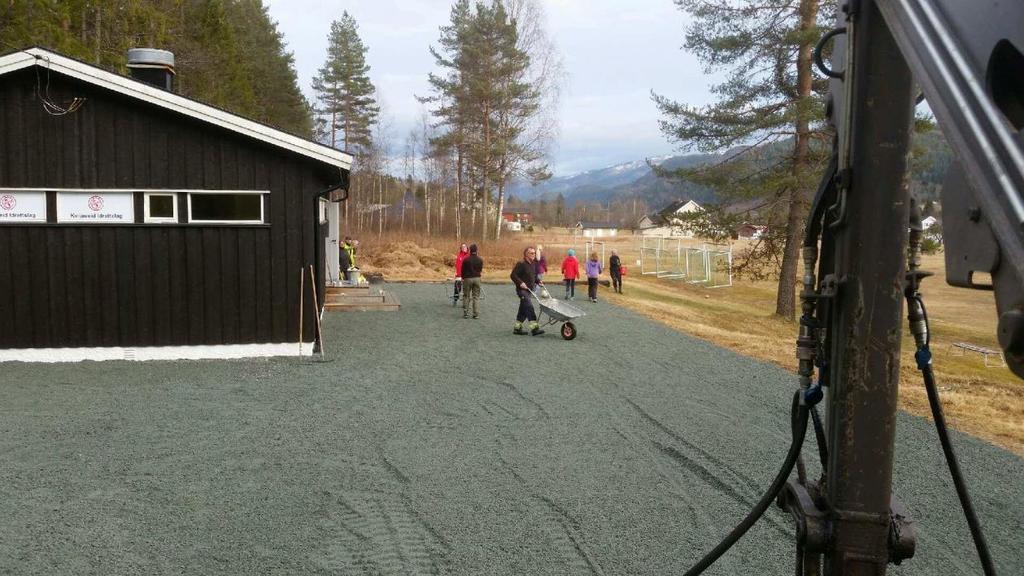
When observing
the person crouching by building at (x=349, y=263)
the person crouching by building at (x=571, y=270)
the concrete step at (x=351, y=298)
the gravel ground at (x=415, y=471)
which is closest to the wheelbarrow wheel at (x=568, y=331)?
the gravel ground at (x=415, y=471)

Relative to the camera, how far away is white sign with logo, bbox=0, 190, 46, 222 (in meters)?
10.7

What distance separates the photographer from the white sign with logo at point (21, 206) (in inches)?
423

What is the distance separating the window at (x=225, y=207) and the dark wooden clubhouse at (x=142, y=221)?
0.06 feet

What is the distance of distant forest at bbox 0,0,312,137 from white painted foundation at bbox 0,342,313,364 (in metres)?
6.96

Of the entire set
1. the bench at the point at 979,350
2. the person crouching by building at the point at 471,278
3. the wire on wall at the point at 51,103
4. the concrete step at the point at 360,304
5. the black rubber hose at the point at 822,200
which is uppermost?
the wire on wall at the point at 51,103

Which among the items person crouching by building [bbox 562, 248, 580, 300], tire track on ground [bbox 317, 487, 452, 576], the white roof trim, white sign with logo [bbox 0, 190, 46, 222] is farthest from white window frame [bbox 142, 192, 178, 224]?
person crouching by building [bbox 562, 248, 580, 300]

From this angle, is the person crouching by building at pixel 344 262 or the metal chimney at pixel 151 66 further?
the person crouching by building at pixel 344 262

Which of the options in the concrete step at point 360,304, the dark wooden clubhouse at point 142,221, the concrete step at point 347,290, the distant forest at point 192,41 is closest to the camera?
the dark wooden clubhouse at point 142,221

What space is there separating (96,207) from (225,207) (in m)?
1.85

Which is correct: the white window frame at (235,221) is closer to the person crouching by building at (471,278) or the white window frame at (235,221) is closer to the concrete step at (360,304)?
the person crouching by building at (471,278)

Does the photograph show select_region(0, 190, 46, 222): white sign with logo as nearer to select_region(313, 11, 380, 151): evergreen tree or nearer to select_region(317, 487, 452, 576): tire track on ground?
select_region(317, 487, 452, 576): tire track on ground

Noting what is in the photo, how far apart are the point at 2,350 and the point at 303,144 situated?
17.7 ft

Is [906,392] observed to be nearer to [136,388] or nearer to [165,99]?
[136,388]

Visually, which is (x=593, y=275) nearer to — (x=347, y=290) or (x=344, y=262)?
(x=347, y=290)
